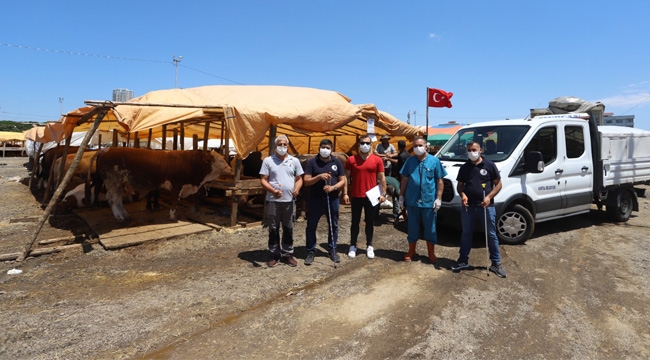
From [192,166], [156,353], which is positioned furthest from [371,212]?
[192,166]

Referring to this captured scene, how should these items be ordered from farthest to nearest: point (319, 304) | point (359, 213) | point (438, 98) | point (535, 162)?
point (438, 98) → point (535, 162) → point (359, 213) → point (319, 304)

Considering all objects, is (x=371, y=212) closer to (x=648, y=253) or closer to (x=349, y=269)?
(x=349, y=269)

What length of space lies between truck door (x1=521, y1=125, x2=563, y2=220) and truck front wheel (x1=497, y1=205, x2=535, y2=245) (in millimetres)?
318

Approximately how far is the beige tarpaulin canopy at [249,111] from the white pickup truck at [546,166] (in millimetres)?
2563

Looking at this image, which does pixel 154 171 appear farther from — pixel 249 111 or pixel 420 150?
pixel 420 150

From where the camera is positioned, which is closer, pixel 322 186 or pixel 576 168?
pixel 322 186

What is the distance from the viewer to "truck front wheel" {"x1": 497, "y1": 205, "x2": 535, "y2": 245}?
20.9 feet

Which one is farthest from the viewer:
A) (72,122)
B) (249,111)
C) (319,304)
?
(72,122)

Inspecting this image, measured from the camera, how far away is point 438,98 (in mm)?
10906

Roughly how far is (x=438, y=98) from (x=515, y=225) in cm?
550

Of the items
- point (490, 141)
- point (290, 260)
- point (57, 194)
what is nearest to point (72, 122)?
point (57, 194)

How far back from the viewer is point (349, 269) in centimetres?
525

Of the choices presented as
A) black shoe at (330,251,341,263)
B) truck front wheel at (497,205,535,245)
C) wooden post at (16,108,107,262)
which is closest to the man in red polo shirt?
black shoe at (330,251,341,263)

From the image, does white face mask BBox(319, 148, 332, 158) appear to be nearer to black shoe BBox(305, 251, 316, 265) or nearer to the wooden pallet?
black shoe BBox(305, 251, 316, 265)
